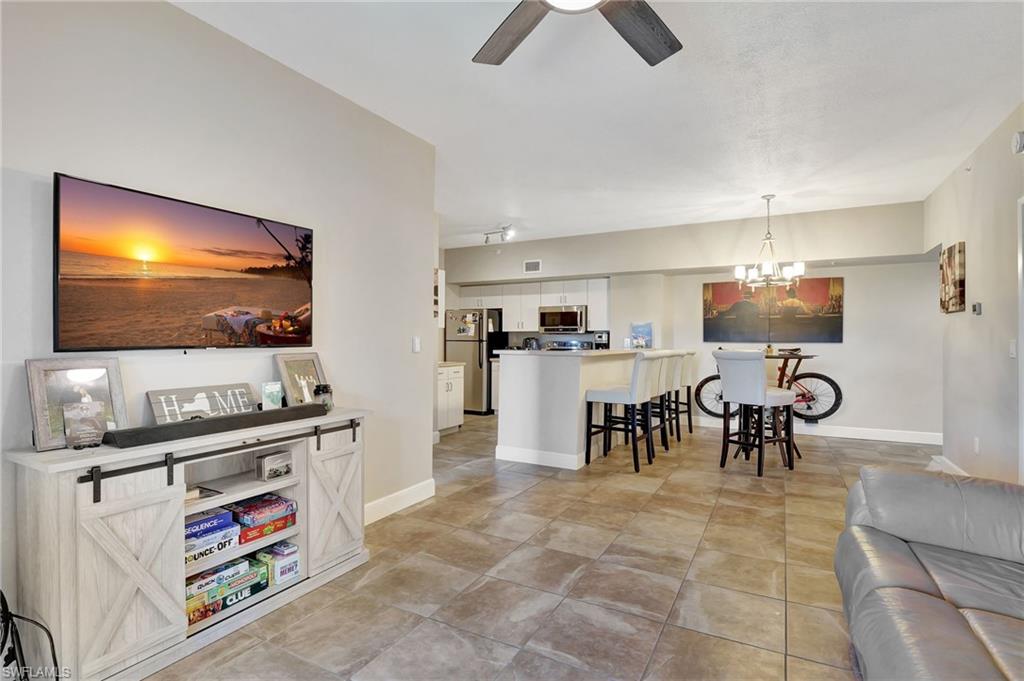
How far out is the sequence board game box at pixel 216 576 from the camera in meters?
1.95

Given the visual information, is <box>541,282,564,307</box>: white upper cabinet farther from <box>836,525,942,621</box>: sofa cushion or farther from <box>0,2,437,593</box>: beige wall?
<box>836,525,942,621</box>: sofa cushion

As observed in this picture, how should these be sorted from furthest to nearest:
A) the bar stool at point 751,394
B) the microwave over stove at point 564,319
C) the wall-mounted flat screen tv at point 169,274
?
the microwave over stove at point 564,319 < the bar stool at point 751,394 < the wall-mounted flat screen tv at point 169,274

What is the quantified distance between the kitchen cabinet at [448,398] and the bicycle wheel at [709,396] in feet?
10.6

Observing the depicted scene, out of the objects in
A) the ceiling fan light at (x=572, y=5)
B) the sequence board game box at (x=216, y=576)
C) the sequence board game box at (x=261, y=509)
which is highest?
the ceiling fan light at (x=572, y=5)

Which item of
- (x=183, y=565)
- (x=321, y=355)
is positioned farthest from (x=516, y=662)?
(x=321, y=355)

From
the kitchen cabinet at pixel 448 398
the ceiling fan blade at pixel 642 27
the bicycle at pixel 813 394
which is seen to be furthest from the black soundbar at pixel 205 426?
the bicycle at pixel 813 394

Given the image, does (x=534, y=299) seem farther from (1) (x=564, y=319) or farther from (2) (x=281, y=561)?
(2) (x=281, y=561)

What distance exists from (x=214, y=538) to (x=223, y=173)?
1661 millimetres

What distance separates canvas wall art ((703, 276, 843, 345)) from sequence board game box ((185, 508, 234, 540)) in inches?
240

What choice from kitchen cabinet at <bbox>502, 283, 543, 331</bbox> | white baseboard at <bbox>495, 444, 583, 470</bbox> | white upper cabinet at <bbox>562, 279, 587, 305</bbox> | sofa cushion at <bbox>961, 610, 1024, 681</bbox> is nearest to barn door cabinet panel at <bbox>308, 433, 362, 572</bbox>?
white baseboard at <bbox>495, 444, 583, 470</bbox>

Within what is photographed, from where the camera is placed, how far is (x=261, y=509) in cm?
225

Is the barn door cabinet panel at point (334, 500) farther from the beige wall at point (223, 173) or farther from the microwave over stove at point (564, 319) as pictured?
the microwave over stove at point (564, 319)

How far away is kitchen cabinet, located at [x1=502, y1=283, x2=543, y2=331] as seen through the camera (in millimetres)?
7785

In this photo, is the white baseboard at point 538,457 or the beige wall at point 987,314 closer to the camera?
the beige wall at point 987,314
